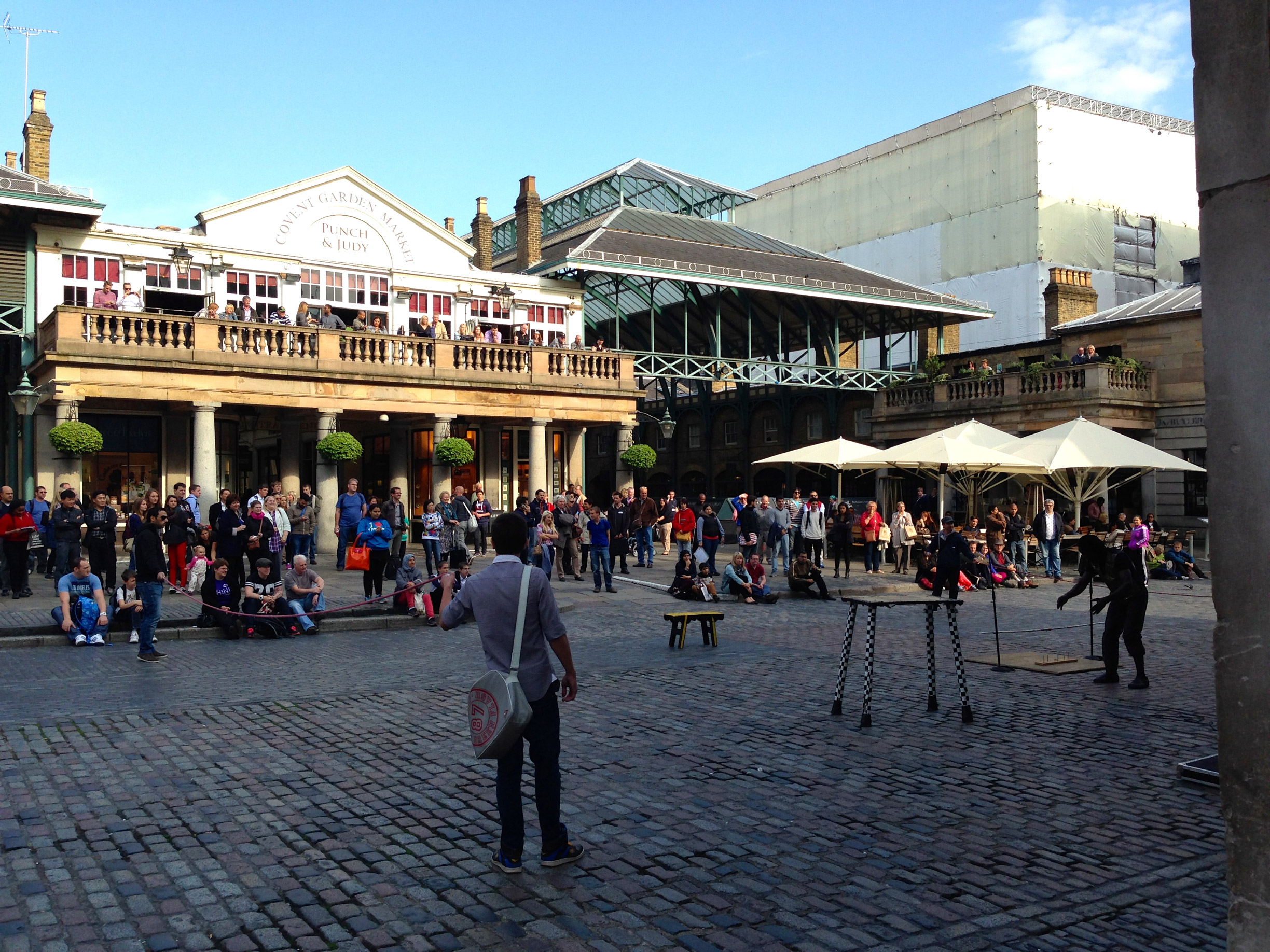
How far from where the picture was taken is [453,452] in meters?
27.0

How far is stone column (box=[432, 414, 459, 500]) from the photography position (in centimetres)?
2847

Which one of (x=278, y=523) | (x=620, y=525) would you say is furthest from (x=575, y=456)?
(x=278, y=523)

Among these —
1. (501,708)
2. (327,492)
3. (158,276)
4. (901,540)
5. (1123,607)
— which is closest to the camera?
(501,708)

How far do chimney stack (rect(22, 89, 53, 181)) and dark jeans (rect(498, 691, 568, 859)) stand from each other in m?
27.9

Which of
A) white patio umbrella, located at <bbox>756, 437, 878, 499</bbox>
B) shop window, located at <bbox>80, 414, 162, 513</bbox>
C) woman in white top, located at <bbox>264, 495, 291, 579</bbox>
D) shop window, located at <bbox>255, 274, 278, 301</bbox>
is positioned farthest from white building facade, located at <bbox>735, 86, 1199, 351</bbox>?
woman in white top, located at <bbox>264, 495, 291, 579</bbox>

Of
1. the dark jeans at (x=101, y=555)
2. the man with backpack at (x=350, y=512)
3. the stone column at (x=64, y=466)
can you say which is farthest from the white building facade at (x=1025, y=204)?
the dark jeans at (x=101, y=555)

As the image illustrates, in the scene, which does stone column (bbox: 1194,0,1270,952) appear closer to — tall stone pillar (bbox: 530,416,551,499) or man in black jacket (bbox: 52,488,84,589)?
man in black jacket (bbox: 52,488,84,589)

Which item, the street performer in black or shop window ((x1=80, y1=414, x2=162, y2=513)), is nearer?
the street performer in black

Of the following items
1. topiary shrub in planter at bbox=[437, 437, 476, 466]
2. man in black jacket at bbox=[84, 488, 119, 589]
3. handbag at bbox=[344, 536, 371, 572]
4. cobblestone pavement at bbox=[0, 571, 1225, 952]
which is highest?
topiary shrub in planter at bbox=[437, 437, 476, 466]

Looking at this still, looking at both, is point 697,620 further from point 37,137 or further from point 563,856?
point 37,137

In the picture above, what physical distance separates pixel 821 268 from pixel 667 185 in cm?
708

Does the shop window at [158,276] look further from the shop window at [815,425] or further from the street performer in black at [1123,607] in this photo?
the shop window at [815,425]

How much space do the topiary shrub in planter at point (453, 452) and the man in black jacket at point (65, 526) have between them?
1003 centimetres

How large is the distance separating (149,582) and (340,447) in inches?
515
